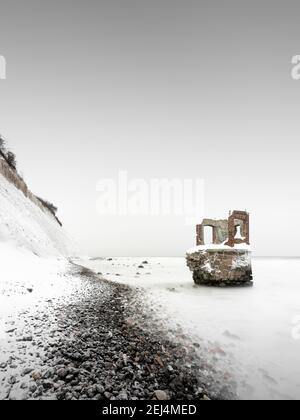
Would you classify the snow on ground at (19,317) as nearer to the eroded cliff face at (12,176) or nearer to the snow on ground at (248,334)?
the snow on ground at (248,334)

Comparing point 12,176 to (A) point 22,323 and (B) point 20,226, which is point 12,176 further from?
(A) point 22,323

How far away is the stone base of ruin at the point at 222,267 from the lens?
15.2m

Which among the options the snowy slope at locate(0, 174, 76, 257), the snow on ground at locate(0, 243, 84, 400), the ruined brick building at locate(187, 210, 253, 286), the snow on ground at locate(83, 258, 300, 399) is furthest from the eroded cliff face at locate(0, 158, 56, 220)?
the snow on ground at locate(83, 258, 300, 399)

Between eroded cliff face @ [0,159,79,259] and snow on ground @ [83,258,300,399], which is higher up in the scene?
eroded cliff face @ [0,159,79,259]

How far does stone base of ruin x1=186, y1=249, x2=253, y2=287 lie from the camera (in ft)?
49.8

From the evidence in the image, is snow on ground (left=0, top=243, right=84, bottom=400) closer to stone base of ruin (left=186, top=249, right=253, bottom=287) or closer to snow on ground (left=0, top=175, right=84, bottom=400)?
snow on ground (left=0, top=175, right=84, bottom=400)

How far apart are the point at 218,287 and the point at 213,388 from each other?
1176 centimetres

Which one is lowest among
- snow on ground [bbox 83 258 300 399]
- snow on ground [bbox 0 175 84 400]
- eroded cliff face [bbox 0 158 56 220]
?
snow on ground [bbox 83 258 300 399]

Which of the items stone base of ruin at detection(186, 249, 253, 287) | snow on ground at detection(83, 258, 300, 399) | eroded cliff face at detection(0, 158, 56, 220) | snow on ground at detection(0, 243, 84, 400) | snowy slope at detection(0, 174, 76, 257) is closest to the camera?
snow on ground at detection(0, 243, 84, 400)

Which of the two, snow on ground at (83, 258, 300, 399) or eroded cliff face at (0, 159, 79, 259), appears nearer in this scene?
snow on ground at (83, 258, 300, 399)

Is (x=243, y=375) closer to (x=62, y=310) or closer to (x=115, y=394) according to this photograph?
(x=115, y=394)

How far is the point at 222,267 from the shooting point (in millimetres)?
15219

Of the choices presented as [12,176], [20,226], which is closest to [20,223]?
[20,226]
